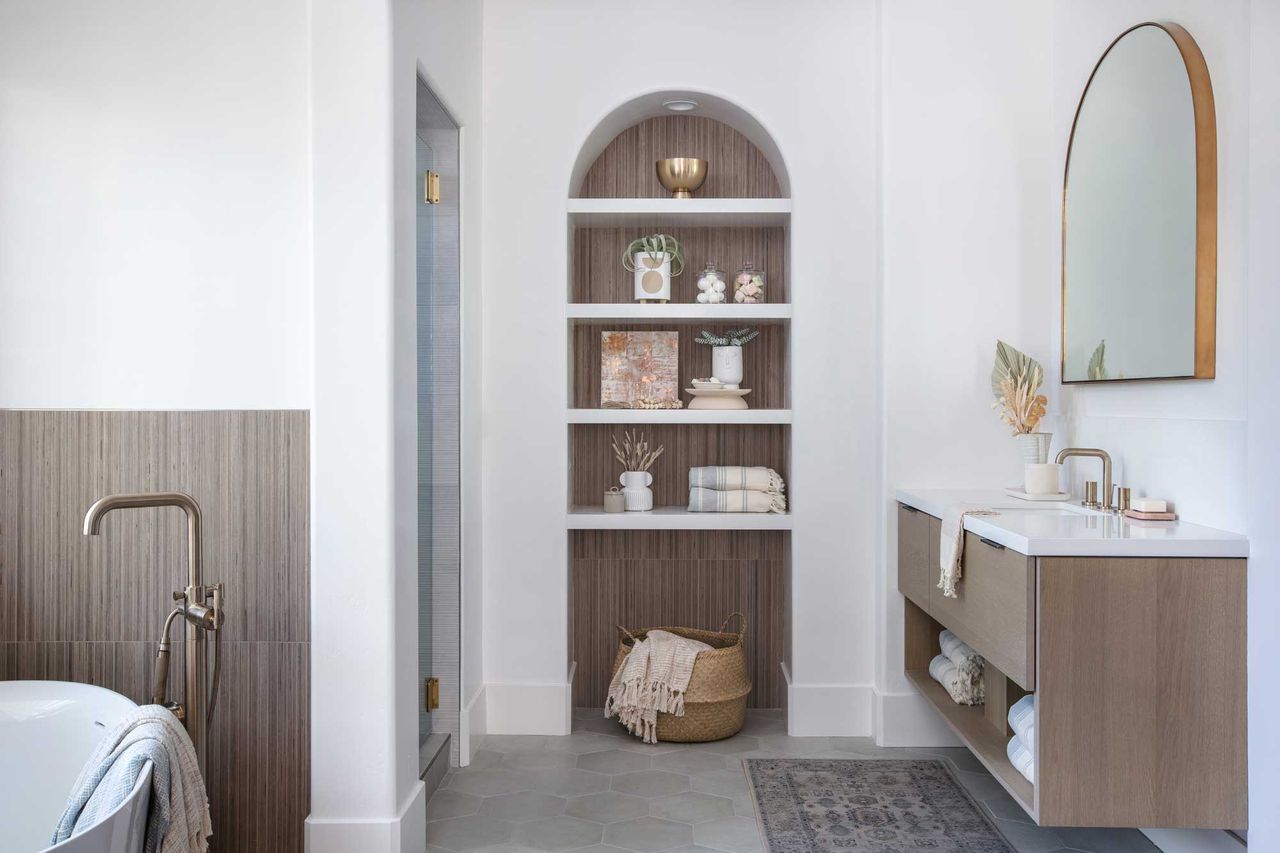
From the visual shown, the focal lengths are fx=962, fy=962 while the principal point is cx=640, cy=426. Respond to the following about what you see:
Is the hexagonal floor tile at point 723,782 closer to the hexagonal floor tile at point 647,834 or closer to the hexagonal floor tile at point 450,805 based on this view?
the hexagonal floor tile at point 647,834

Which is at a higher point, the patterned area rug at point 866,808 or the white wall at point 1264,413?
the white wall at point 1264,413

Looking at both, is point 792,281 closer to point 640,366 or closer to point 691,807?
point 640,366

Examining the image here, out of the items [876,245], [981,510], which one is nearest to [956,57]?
[876,245]

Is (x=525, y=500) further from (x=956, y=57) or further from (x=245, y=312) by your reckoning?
(x=956, y=57)

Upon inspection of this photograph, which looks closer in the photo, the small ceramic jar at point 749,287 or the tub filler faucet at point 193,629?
the tub filler faucet at point 193,629

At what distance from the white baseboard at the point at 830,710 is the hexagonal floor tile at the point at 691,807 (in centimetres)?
63

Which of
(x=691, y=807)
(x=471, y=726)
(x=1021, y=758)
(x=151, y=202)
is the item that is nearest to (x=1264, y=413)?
(x=1021, y=758)

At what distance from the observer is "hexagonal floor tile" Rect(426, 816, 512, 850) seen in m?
2.54

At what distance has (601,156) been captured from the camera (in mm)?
3740

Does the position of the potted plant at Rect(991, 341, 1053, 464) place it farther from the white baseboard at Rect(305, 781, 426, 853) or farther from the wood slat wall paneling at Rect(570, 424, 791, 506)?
the white baseboard at Rect(305, 781, 426, 853)

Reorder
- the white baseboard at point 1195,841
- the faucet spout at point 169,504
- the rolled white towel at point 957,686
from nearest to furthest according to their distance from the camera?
the faucet spout at point 169,504 → the white baseboard at point 1195,841 → the rolled white towel at point 957,686

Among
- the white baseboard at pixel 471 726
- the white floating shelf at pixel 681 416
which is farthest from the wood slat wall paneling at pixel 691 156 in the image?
the white baseboard at pixel 471 726

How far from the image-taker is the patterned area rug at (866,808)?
8.26 feet

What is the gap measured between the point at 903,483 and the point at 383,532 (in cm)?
178
